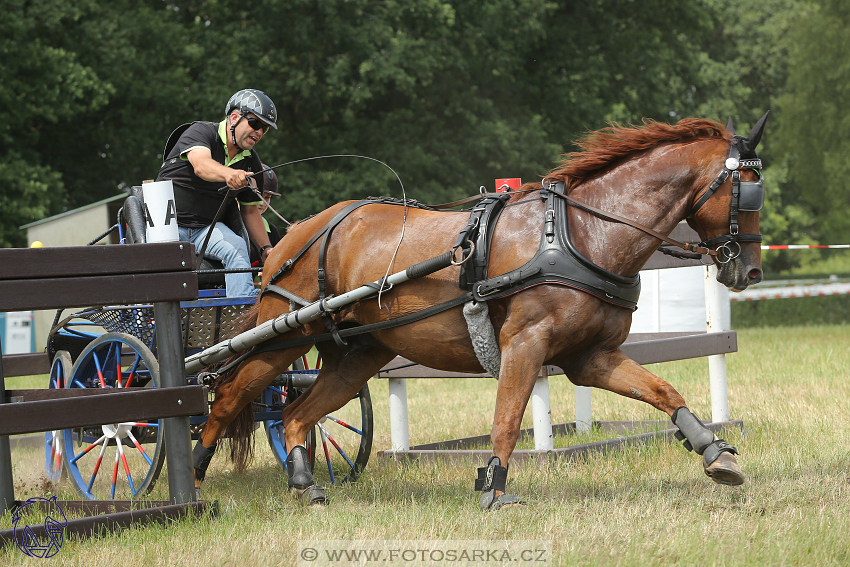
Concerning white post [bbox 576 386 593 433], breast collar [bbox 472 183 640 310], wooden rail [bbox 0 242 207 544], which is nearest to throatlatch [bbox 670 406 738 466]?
breast collar [bbox 472 183 640 310]

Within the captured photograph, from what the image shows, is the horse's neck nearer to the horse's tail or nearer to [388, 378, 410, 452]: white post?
the horse's tail

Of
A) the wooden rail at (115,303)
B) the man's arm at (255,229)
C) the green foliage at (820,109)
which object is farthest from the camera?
the green foliage at (820,109)

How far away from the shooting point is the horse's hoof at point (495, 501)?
4.46 metres

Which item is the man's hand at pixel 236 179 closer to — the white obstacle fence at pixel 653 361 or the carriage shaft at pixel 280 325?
the carriage shaft at pixel 280 325

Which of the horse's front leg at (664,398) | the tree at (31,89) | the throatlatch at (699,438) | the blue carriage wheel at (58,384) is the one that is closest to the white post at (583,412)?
the horse's front leg at (664,398)

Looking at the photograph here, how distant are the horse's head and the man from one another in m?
2.71

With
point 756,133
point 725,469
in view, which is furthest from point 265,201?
point 725,469

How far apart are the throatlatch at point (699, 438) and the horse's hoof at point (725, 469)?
20 millimetres

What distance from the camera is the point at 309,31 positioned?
1967 cm

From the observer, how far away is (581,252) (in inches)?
179

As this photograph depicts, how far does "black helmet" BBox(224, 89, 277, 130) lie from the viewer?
5691 millimetres

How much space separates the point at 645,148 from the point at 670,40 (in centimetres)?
2060

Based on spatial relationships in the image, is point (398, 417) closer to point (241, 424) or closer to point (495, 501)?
point (241, 424)

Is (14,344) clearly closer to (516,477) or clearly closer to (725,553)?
(516,477)
